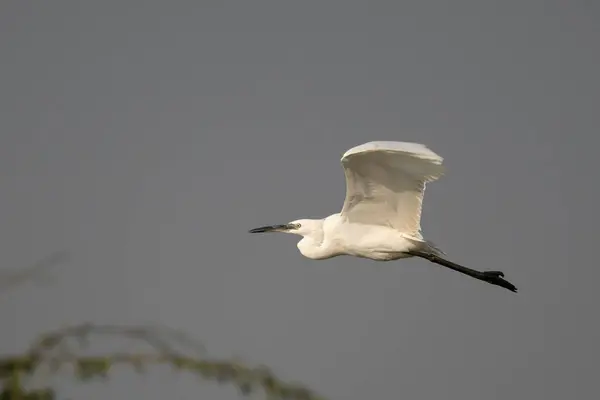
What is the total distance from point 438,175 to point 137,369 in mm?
5696

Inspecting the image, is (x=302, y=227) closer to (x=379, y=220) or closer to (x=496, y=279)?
(x=379, y=220)

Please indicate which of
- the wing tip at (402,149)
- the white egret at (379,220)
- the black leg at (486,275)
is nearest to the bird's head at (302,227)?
the white egret at (379,220)

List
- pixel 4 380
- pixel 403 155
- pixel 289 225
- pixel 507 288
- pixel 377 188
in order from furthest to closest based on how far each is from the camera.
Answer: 1. pixel 289 225
2. pixel 507 288
3. pixel 377 188
4. pixel 403 155
5. pixel 4 380

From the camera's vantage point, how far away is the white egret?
20.7ft

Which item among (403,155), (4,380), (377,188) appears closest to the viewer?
(4,380)

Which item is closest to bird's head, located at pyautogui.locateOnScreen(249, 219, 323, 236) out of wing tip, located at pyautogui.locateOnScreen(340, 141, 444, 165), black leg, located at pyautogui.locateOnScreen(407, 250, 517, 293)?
black leg, located at pyautogui.locateOnScreen(407, 250, 517, 293)

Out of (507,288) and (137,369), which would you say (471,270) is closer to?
(507,288)

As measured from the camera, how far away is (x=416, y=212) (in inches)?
274

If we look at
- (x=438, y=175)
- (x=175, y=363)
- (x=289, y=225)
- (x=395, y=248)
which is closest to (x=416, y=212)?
(x=395, y=248)

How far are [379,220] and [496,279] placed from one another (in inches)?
52.7

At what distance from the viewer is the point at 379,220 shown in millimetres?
7109

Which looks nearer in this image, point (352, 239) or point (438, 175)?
point (438, 175)

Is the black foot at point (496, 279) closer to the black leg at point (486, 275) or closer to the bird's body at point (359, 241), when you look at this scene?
the black leg at point (486, 275)

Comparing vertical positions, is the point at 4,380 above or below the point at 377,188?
below
